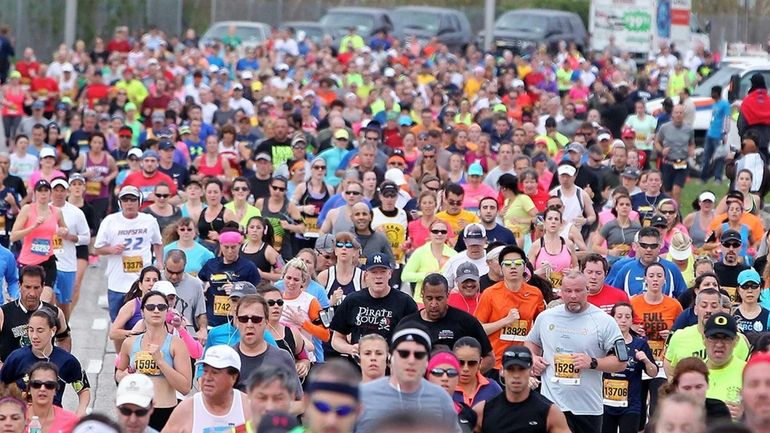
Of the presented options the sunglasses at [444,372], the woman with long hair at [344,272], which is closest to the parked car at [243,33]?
the woman with long hair at [344,272]

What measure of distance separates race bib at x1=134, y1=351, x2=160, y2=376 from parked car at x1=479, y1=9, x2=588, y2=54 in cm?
3095

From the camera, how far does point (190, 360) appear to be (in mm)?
11586

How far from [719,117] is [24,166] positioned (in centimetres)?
1084

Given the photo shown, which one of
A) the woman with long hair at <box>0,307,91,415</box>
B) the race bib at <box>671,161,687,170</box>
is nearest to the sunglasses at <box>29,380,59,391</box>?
the woman with long hair at <box>0,307,91,415</box>

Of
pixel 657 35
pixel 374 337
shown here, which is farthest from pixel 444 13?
pixel 374 337

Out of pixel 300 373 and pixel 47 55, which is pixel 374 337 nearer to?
pixel 300 373

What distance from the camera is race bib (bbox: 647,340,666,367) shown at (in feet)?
42.5

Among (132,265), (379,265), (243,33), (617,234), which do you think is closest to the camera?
(379,265)

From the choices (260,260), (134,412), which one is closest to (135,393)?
(134,412)

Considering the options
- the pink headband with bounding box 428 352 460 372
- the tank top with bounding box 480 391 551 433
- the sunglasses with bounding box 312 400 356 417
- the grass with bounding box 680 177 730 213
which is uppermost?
the sunglasses with bounding box 312 400 356 417

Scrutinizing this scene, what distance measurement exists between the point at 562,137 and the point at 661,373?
11997mm

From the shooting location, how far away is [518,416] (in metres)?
10.0

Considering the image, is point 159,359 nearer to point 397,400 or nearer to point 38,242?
point 397,400

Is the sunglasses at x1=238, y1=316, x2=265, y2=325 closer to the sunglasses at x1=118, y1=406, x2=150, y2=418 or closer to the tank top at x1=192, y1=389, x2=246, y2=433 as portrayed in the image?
the tank top at x1=192, y1=389, x2=246, y2=433
